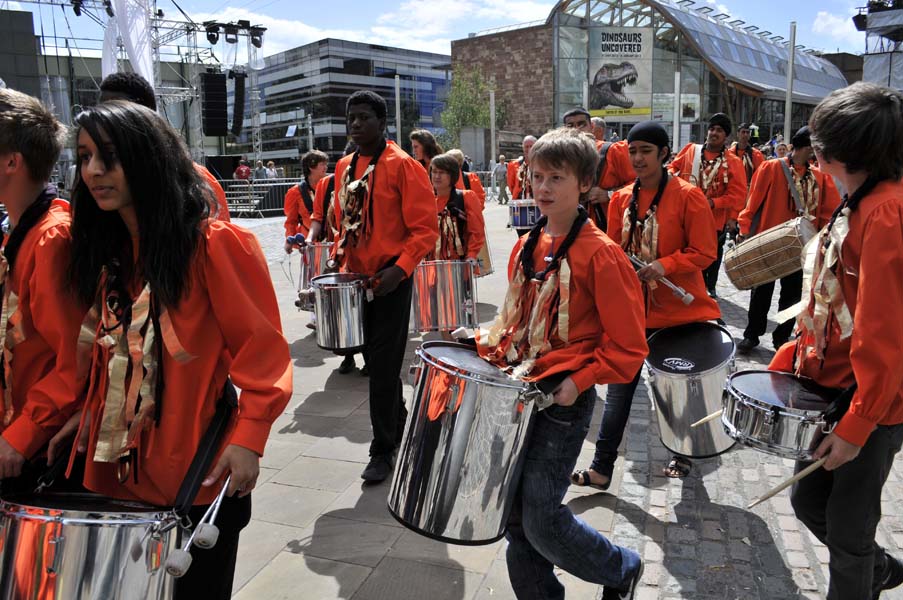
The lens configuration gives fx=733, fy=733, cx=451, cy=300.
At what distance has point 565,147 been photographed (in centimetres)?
256

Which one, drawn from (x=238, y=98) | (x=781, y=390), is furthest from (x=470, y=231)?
(x=238, y=98)

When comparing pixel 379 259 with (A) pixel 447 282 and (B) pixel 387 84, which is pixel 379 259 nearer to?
(A) pixel 447 282

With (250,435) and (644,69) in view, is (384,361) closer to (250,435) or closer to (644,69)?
(250,435)

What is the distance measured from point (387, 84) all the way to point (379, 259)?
85212 mm

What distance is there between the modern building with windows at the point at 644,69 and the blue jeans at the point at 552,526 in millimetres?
46355

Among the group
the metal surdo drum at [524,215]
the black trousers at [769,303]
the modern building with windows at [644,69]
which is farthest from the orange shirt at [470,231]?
the modern building with windows at [644,69]

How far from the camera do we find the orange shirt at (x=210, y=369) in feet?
6.29

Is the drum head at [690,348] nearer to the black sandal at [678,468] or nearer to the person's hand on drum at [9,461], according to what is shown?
the black sandal at [678,468]

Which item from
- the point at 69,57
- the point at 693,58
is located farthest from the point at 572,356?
the point at 693,58

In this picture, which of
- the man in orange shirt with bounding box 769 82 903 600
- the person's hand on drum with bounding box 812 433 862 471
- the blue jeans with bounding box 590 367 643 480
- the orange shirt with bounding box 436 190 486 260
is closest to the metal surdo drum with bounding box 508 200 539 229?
the orange shirt with bounding box 436 190 486 260

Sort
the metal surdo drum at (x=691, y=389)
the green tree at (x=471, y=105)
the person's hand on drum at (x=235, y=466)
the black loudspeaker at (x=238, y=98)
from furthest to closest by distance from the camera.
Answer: the green tree at (x=471, y=105), the black loudspeaker at (x=238, y=98), the metal surdo drum at (x=691, y=389), the person's hand on drum at (x=235, y=466)

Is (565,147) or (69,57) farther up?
Answer: (69,57)

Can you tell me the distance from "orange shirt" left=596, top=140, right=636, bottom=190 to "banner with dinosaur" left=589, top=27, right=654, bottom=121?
44.7m

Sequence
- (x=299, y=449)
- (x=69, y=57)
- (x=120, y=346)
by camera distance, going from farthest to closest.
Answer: (x=69, y=57) < (x=299, y=449) < (x=120, y=346)
